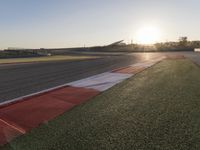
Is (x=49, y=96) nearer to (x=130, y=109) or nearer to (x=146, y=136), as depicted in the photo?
(x=130, y=109)

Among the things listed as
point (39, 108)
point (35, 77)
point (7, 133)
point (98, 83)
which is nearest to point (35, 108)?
point (39, 108)

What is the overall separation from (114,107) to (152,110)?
1016 millimetres

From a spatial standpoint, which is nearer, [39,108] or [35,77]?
[39,108]

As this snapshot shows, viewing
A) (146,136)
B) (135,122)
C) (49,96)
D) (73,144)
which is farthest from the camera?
(49,96)

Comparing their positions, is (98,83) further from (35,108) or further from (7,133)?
(7,133)

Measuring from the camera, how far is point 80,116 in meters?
5.80

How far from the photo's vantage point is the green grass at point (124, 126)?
164 inches

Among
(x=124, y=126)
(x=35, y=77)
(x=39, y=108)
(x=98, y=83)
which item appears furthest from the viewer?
(x=35, y=77)

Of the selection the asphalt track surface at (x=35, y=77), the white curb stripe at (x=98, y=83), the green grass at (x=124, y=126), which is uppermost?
the asphalt track surface at (x=35, y=77)

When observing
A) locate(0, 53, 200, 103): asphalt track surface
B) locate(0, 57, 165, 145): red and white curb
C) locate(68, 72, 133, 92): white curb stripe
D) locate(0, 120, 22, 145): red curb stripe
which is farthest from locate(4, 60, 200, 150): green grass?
locate(0, 53, 200, 103): asphalt track surface

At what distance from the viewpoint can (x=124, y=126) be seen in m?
5.07

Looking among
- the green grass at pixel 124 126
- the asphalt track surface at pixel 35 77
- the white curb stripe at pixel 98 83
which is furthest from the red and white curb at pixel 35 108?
the asphalt track surface at pixel 35 77

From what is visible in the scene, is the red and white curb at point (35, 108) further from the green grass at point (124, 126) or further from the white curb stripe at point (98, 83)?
the white curb stripe at point (98, 83)

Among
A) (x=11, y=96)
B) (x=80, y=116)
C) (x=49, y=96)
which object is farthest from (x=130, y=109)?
(x=11, y=96)
